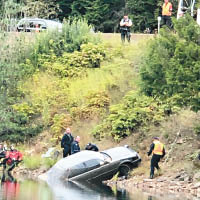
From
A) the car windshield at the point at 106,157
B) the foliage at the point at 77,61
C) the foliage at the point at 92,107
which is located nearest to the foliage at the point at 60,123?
the foliage at the point at 92,107

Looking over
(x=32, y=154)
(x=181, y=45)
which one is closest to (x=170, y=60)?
(x=181, y=45)

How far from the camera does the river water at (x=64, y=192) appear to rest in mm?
34438

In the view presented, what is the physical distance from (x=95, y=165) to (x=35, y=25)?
21.8m

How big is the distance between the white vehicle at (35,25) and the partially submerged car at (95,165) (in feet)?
55.6

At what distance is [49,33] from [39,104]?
620 cm

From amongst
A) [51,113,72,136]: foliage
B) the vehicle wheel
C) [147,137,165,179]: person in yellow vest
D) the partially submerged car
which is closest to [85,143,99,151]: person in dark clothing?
the partially submerged car

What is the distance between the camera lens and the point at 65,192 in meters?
36.2

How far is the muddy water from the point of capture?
113 feet

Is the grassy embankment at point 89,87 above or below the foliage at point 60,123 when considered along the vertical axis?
above

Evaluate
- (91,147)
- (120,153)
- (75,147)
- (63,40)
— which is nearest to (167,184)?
(120,153)

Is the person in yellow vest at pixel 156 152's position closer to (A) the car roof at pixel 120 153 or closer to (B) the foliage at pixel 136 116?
(A) the car roof at pixel 120 153

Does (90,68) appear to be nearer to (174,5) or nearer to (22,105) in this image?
(22,105)

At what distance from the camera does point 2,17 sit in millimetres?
56375

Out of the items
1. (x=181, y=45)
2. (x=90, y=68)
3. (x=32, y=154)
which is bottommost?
(x=32, y=154)
